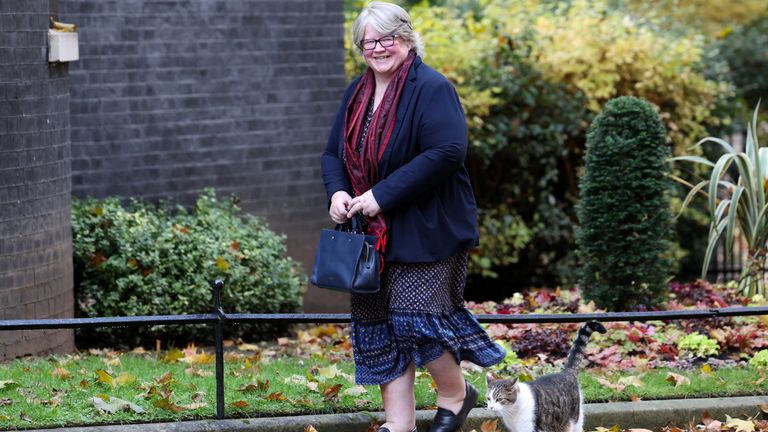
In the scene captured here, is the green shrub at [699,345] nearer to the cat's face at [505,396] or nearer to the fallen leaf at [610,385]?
the fallen leaf at [610,385]

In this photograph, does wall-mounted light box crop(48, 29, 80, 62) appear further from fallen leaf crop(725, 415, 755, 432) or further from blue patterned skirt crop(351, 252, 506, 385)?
fallen leaf crop(725, 415, 755, 432)

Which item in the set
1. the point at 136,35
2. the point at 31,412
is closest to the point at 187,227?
the point at 136,35

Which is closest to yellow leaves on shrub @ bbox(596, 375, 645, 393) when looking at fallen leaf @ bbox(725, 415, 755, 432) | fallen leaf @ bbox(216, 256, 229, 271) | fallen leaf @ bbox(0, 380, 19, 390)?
fallen leaf @ bbox(725, 415, 755, 432)

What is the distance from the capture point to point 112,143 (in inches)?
349

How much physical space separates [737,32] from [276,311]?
1045 cm

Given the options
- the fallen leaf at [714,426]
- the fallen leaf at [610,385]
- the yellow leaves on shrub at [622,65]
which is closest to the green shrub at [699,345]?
the fallen leaf at [610,385]

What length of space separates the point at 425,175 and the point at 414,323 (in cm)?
60

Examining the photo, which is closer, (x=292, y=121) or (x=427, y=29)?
(x=292, y=121)

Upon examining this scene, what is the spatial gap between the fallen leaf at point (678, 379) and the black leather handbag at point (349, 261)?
225 cm

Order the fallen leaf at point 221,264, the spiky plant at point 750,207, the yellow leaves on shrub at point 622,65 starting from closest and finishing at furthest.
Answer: the spiky plant at point 750,207, the fallen leaf at point 221,264, the yellow leaves on shrub at point 622,65

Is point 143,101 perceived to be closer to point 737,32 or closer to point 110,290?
point 110,290

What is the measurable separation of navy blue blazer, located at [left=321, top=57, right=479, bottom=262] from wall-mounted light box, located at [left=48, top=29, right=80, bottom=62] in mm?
3303

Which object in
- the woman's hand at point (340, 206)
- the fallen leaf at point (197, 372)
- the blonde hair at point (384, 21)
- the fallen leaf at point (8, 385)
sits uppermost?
the blonde hair at point (384, 21)

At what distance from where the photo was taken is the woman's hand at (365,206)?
4629 millimetres
